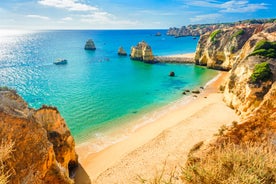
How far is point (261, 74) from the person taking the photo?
24.8m

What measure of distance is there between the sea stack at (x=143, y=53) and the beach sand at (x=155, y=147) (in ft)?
132

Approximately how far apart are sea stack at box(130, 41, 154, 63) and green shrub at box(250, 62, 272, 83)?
1777 inches

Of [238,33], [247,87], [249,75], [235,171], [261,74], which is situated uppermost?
[238,33]

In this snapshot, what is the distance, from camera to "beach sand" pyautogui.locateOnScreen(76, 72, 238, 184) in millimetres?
16820

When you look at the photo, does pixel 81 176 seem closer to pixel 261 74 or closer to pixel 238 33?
pixel 261 74

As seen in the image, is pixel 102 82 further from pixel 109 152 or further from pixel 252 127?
pixel 252 127

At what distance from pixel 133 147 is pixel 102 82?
92.9 feet

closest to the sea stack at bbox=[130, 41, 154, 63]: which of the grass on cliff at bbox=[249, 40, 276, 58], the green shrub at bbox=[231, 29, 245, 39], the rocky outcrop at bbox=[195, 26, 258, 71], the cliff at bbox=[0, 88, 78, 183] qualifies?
the rocky outcrop at bbox=[195, 26, 258, 71]

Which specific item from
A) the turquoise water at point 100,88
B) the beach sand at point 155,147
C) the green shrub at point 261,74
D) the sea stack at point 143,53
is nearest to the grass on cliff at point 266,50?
the green shrub at point 261,74

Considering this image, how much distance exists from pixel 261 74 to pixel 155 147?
15332 millimetres

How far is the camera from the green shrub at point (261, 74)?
24608mm

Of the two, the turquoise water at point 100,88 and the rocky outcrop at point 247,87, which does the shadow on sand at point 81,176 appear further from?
the rocky outcrop at point 247,87

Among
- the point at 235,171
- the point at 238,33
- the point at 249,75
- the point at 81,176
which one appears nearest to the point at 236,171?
the point at 235,171

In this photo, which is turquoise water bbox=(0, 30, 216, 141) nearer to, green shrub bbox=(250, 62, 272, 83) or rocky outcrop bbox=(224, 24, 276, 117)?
rocky outcrop bbox=(224, 24, 276, 117)
